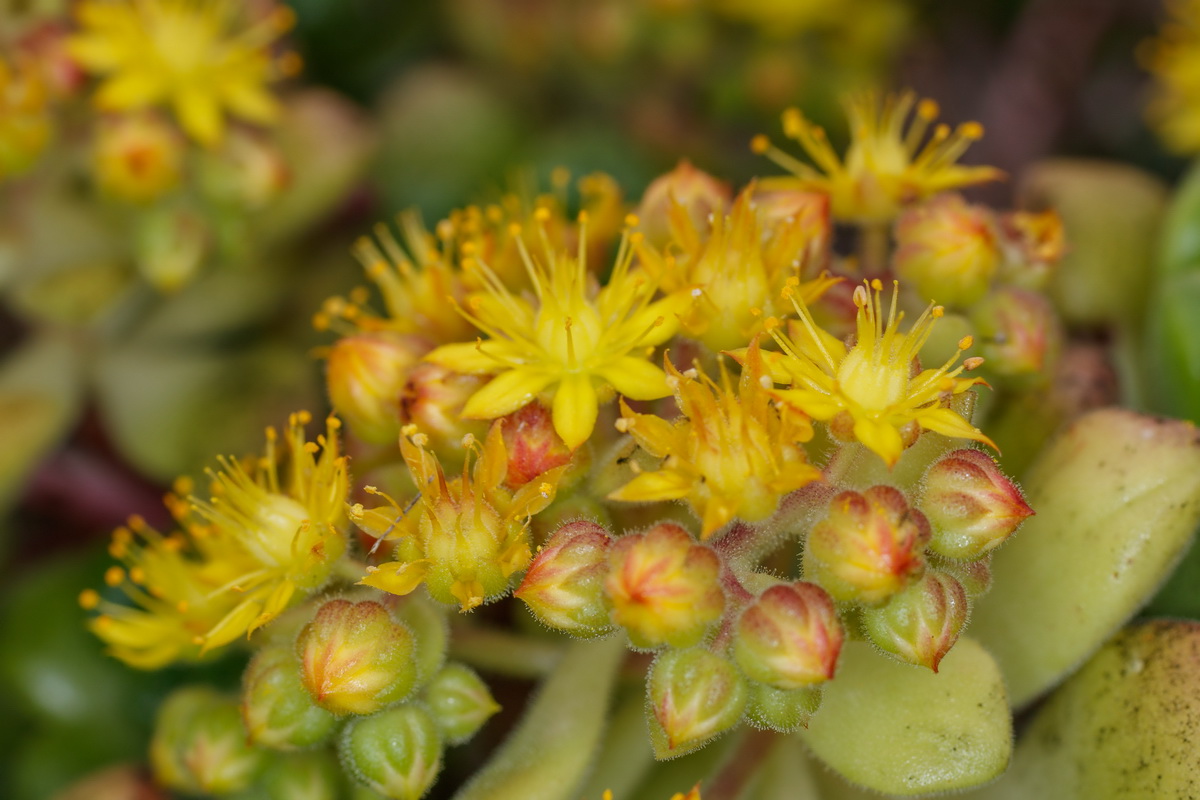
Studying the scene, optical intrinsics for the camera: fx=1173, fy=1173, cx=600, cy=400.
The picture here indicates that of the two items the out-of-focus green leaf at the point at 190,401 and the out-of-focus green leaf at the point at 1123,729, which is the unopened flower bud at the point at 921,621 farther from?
the out-of-focus green leaf at the point at 190,401

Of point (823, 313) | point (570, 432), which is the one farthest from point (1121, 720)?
point (570, 432)

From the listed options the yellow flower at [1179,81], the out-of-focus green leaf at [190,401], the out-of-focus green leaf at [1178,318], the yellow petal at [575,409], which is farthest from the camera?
the yellow flower at [1179,81]

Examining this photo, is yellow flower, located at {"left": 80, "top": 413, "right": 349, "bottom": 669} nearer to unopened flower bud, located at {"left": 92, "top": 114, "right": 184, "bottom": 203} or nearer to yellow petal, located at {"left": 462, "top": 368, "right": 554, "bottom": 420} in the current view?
yellow petal, located at {"left": 462, "top": 368, "right": 554, "bottom": 420}

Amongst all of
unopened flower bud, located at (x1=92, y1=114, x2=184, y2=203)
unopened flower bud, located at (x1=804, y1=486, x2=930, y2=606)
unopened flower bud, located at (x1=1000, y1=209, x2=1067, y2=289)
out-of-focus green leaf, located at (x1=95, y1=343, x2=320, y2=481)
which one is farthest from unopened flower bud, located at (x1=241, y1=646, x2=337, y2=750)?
unopened flower bud, located at (x1=1000, y1=209, x2=1067, y2=289)

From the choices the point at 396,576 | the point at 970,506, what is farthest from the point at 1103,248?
the point at 396,576

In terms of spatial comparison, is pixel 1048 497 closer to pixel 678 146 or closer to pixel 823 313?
pixel 823 313

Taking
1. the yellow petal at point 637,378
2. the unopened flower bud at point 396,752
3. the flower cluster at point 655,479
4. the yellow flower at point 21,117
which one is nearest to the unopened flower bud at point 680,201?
the flower cluster at point 655,479
